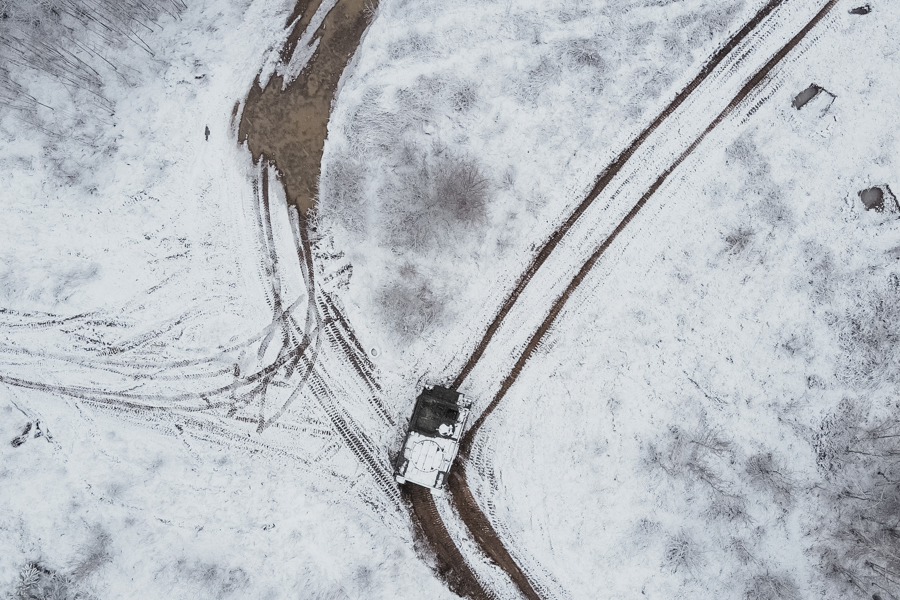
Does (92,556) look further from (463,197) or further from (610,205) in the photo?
(610,205)

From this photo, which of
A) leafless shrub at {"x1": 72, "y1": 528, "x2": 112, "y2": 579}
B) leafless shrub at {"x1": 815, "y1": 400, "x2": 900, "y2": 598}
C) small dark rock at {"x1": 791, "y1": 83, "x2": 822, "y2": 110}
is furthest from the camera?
small dark rock at {"x1": 791, "y1": 83, "x2": 822, "y2": 110}

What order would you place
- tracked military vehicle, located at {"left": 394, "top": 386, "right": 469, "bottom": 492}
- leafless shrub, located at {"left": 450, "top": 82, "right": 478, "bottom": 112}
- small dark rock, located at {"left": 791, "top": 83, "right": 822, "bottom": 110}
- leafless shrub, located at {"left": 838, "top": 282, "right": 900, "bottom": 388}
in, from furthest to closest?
leafless shrub, located at {"left": 450, "top": 82, "right": 478, "bottom": 112} < small dark rock, located at {"left": 791, "top": 83, "right": 822, "bottom": 110} < leafless shrub, located at {"left": 838, "top": 282, "right": 900, "bottom": 388} < tracked military vehicle, located at {"left": 394, "top": 386, "right": 469, "bottom": 492}

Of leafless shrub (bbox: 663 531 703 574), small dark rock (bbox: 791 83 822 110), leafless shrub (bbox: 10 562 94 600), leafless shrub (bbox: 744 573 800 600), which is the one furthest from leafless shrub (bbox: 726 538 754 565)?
leafless shrub (bbox: 10 562 94 600)

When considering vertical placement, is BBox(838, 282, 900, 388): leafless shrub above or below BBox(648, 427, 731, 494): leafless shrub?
above

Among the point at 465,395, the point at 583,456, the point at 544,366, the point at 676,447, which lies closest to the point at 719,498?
the point at 676,447

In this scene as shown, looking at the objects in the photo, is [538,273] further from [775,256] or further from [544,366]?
[775,256]

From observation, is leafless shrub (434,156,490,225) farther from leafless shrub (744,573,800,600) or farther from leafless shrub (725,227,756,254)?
leafless shrub (744,573,800,600)

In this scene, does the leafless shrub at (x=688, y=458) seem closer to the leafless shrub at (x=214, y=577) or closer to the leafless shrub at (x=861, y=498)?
the leafless shrub at (x=861, y=498)
